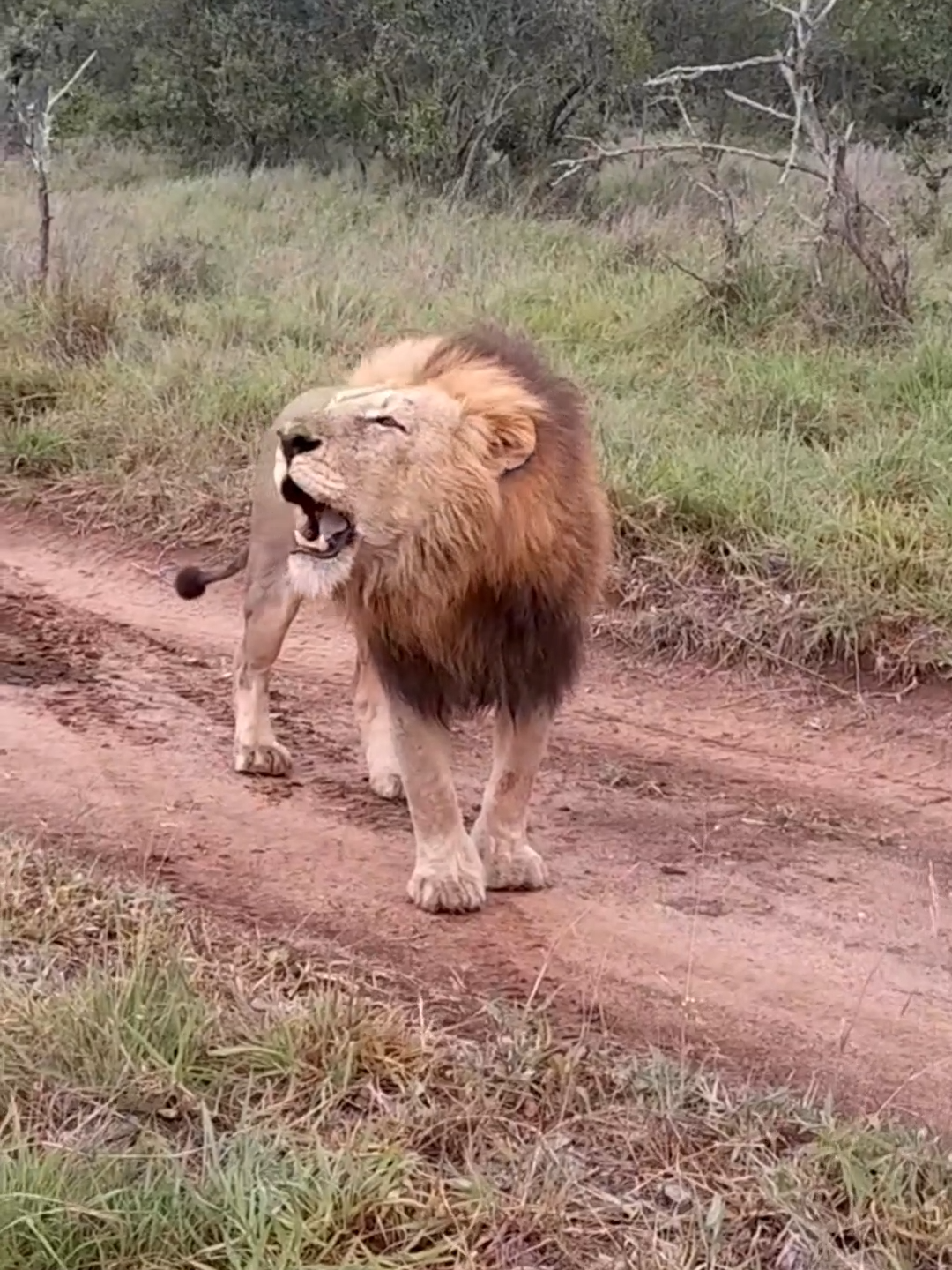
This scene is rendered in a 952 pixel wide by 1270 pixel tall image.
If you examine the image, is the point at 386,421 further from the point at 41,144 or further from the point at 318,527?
the point at 41,144

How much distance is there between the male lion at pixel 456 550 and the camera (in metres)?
2.96

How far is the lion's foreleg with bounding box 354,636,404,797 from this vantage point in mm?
3961

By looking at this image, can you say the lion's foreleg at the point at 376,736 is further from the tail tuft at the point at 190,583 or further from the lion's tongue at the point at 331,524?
the lion's tongue at the point at 331,524

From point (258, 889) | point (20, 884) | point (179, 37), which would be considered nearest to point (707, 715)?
point (258, 889)

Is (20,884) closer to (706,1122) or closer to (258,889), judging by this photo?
(258,889)

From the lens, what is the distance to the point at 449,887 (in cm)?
332

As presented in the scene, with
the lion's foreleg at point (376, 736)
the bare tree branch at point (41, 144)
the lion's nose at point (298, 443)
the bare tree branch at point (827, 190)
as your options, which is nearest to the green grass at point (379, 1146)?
the lion's nose at point (298, 443)

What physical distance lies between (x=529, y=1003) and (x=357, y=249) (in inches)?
278

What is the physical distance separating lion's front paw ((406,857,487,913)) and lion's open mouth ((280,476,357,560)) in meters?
0.73

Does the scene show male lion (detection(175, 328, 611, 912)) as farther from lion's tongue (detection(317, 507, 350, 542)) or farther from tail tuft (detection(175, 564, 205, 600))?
tail tuft (detection(175, 564, 205, 600))

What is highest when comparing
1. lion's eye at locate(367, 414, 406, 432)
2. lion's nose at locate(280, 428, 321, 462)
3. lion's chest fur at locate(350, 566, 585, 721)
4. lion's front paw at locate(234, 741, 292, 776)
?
lion's eye at locate(367, 414, 406, 432)

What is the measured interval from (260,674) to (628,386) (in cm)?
298

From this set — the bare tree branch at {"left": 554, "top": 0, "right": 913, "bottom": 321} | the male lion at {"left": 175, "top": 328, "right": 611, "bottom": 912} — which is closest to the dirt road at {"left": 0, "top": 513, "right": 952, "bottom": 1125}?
the male lion at {"left": 175, "top": 328, "right": 611, "bottom": 912}

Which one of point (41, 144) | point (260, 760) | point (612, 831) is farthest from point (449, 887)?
point (41, 144)
